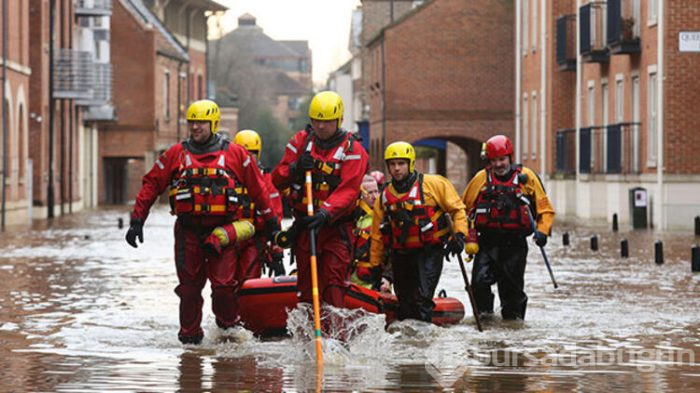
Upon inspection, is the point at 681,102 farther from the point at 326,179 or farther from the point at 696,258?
the point at 326,179

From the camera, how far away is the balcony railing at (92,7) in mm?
65000

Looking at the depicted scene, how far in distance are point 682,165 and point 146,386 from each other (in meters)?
29.9

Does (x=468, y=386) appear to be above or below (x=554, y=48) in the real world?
below

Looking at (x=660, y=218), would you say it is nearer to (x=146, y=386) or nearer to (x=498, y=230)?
(x=498, y=230)

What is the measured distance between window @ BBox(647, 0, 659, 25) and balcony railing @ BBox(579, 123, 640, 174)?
9.16 feet

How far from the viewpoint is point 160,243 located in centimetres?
3459

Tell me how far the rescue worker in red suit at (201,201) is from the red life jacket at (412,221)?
54.8 inches

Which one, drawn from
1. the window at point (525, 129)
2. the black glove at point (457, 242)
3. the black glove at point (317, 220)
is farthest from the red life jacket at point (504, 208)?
the window at point (525, 129)

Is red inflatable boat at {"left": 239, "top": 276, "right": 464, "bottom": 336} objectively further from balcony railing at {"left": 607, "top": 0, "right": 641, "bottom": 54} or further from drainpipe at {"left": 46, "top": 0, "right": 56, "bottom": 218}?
drainpipe at {"left": 46, "top": 0, "right": 56, "bottom": 218}

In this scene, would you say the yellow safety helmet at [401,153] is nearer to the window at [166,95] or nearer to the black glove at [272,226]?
the black glove at [272,226]

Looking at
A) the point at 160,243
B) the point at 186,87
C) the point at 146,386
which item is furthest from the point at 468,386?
the point at 186,87

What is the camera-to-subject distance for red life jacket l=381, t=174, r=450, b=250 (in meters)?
14.6

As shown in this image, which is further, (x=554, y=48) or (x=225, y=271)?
(x=554, y=48)

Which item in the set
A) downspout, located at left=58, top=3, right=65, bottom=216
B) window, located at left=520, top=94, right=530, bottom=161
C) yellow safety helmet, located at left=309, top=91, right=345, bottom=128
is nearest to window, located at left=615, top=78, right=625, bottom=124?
window, located at left=520, top=94, right=530, bottom=161
